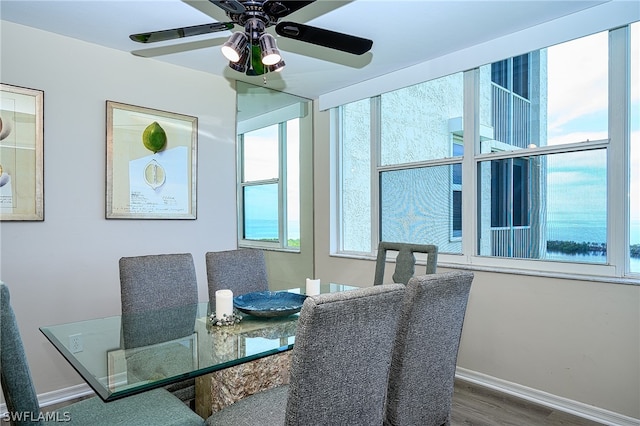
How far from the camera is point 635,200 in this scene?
2.31 meters

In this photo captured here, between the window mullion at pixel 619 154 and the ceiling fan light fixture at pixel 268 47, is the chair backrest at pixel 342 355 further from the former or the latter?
the window mullion at pixel 619 154

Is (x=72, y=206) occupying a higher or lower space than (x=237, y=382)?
higher

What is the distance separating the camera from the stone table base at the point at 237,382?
1.92m

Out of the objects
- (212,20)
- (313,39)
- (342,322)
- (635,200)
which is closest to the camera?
(342,322)

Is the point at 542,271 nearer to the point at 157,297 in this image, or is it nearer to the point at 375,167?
the point at 375,167

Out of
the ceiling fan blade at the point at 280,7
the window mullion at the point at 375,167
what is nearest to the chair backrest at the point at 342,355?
the ceiling fan blade at the point at 280,7

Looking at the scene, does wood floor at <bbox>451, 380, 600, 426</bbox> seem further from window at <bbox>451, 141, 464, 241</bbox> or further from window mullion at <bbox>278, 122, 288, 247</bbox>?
window mullion at <bbox>278, 122, 288, 247</bbox>

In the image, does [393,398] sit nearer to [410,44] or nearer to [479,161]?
[479,161]

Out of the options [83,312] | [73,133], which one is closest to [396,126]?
[73,133]

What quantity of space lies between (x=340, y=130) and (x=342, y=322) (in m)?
3.15

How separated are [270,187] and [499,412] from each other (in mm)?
2750

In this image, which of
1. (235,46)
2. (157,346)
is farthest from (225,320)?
(235,46)

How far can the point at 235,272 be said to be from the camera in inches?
102

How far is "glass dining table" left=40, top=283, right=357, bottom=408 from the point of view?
1.31 meters
